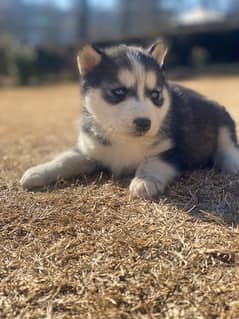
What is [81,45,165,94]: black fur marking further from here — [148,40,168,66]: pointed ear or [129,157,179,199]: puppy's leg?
[129,157,179,199]: puppy's leg

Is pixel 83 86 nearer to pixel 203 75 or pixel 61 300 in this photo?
pixel 61 300

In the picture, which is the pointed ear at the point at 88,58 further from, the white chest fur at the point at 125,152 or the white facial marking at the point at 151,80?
the white chest fur at the point at 125,152

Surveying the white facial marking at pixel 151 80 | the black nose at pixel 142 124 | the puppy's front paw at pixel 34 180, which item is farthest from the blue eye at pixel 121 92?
the puppy's front paw at pixel 34 180

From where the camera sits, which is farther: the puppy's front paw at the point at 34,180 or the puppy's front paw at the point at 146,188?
the puppy's front paw at the point at 34,180

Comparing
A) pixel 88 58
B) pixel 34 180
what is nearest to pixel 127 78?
pixel 88 58

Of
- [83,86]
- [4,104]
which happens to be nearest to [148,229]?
[83,86]
